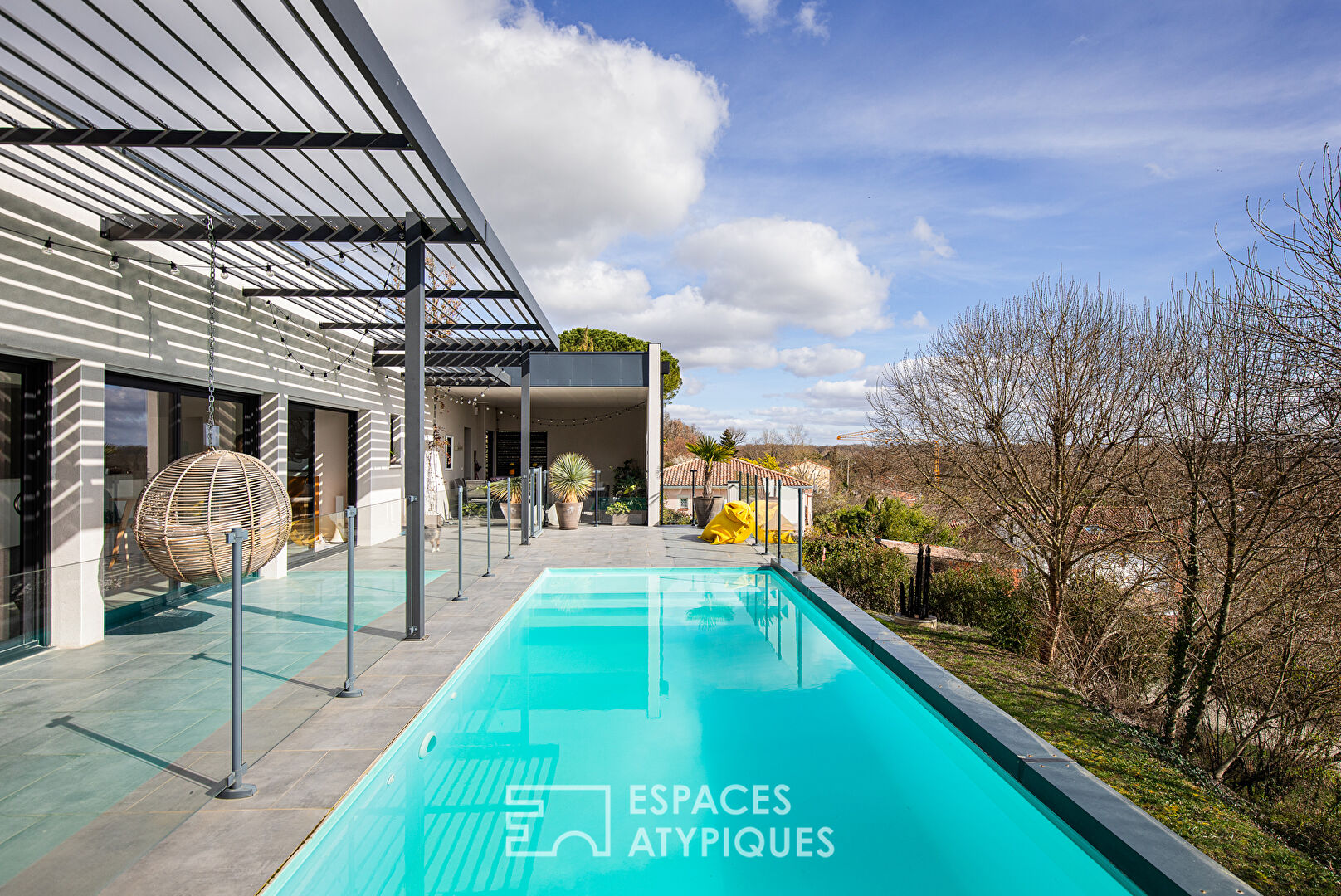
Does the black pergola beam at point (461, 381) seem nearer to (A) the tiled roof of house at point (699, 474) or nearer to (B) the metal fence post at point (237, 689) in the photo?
(A) the tiled roof of house at point (699, 474)

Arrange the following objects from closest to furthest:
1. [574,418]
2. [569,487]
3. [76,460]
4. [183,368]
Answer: [76,460]
[183,368]
[569,487]
[574,418]

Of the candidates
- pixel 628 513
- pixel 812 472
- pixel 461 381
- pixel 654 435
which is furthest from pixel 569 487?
pixel 812 472

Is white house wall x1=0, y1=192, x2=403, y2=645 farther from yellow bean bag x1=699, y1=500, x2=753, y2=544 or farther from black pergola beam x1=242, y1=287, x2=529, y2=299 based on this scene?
yellow bean bag x1=699, y1=500, x2=753, y2=544

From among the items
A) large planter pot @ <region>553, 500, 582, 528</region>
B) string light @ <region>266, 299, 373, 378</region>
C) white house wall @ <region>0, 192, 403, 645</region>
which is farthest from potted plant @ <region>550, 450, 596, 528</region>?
white house wall @ <region>0, 192, 403, 645</region>

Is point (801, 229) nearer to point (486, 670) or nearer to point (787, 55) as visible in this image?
point (787, 55)

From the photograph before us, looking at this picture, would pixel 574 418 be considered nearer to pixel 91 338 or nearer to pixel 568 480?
pixel 568 480

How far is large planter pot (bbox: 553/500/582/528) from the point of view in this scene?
1449 centimetres

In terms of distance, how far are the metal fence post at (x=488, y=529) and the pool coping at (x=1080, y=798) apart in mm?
5358

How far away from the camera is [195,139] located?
3.86 m

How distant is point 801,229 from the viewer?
80.0 feet

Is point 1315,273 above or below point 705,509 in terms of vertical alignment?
above

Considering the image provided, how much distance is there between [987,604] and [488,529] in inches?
281

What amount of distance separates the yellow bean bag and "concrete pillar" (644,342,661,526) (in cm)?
285

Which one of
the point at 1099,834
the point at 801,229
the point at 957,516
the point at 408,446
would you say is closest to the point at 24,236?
the point at 408,446
